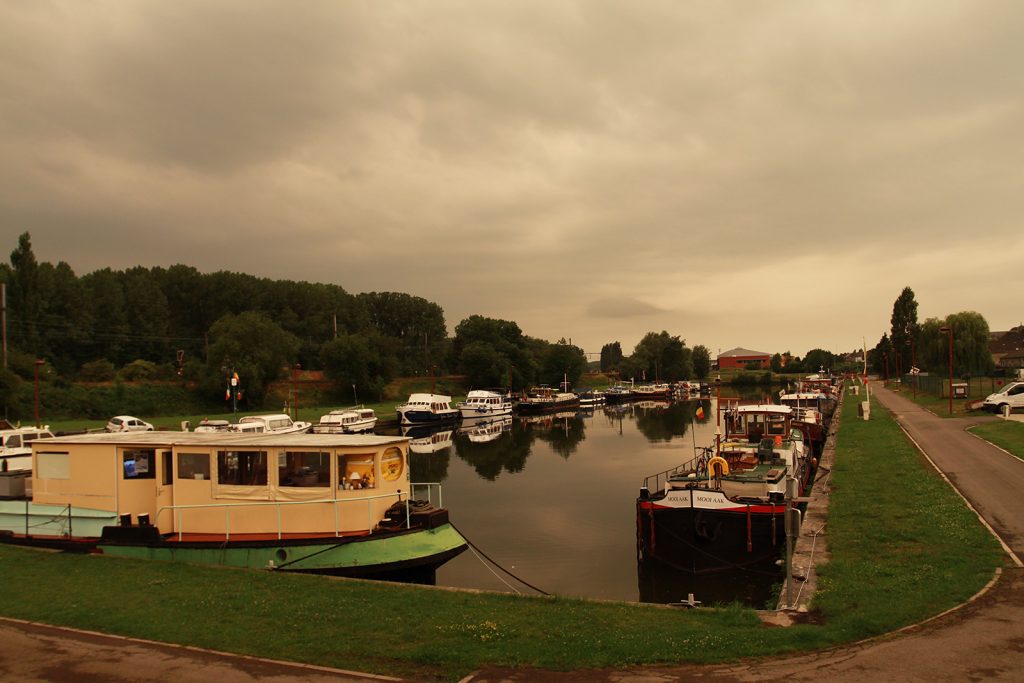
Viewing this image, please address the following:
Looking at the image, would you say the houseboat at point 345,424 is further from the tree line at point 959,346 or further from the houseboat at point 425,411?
the tree line at point 959,346

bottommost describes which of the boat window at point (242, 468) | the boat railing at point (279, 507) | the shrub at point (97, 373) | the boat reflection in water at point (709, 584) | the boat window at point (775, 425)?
the boat reflection in water at point (709, 584)

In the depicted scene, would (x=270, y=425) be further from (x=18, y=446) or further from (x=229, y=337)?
(x=229, y=337)

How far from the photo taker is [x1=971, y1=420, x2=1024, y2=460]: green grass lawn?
105 feet

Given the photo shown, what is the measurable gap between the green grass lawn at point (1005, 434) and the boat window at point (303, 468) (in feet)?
88.9

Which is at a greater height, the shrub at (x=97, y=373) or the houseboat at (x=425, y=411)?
the shrub at (x=97, y=373)

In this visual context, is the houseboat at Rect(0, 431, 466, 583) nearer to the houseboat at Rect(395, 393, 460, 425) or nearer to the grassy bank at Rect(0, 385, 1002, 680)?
the grassy bank at Rect(0, 385, 1002, 680)

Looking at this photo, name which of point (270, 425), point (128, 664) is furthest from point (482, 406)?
point (128, 664)

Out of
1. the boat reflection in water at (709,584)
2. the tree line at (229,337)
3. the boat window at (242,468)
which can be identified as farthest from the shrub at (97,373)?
the boat reflection in water at (709,584)

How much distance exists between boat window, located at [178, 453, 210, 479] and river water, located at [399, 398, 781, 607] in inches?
279

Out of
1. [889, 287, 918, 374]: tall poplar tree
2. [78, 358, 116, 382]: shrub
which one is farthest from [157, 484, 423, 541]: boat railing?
[889, 287, 918, 374]: tall poplar tree

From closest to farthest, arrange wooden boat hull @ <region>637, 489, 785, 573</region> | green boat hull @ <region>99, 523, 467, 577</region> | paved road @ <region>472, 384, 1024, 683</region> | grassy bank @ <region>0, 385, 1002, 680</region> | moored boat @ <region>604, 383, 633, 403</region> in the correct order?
paved road @ <region>472, 384, 1024, 683</region>, grassy bank @ <region>0, 385, 1002, 680</region>, green boat hull @ <region>99, 523, 467, 577</region>, wooden boat hull @ <region>637, 489, 785, 573</region>, moored boat @ <region>604, 383, 633, 403</region>

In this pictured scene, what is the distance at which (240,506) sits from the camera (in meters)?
19.0

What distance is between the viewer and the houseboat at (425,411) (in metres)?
76.0

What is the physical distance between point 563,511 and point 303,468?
49.0 ft
